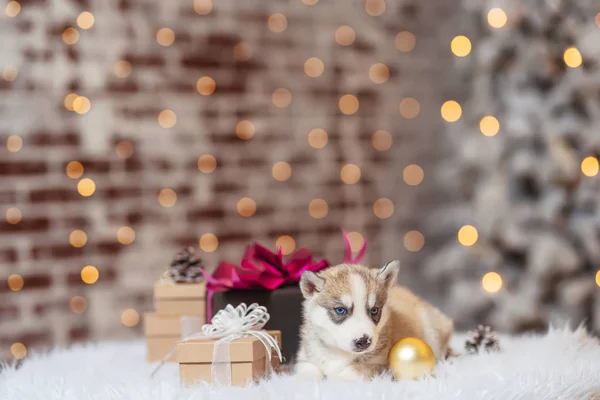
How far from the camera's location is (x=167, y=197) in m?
2.30

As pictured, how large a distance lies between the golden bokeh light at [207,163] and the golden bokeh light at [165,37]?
1.45 feet

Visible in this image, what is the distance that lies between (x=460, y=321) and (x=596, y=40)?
3.58ft

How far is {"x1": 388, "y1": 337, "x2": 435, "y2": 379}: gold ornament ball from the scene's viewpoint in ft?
4.10

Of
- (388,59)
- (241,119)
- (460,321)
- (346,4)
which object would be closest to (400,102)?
A: (388,59)

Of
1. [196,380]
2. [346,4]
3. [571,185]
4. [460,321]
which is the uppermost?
[346,4]

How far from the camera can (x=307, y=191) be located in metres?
2.44

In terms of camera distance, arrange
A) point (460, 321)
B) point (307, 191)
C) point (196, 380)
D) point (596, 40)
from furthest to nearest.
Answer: point (307, 191) → point (460, 321) → point (596, 40) → point (196, 380)

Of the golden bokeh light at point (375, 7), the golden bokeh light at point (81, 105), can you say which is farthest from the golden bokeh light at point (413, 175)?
the golden bokeh light at point (81, 105)

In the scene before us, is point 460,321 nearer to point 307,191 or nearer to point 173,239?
point 307,191

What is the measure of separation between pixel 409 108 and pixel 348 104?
26 centimetres

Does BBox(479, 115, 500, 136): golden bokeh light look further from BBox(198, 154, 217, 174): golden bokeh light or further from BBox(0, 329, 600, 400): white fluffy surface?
BBox(198, 154, 217, 174): golden bokeh light

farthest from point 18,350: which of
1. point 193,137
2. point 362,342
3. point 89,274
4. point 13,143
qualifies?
point 362,342

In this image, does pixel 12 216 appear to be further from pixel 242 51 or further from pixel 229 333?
pixel 229 333

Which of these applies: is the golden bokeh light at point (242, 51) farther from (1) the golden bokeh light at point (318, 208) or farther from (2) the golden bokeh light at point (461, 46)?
(2) the golden bokeh light at point (461, 46)
